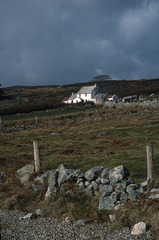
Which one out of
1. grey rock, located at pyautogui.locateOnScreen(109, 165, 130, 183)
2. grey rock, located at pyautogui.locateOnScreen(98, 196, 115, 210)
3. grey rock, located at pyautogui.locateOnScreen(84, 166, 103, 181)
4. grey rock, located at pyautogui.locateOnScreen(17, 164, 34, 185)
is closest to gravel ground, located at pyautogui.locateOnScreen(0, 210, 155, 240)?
grey rock, located at pyautogui.locateOnScreen(98, 196, 115, 210)

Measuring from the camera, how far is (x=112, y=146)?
72.8 ft

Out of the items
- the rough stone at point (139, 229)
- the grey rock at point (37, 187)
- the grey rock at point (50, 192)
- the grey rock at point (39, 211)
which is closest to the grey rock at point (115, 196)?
the rough stone at point (139, 229)

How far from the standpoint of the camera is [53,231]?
8.74m

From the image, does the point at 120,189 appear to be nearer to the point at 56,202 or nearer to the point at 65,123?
the point at 56,202

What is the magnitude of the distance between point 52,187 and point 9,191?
250 cm

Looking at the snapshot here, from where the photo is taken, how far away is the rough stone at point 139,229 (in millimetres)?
7934

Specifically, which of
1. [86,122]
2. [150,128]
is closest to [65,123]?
[86,122]

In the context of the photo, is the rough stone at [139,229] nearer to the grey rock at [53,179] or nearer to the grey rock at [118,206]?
the grey rock at [118,206]

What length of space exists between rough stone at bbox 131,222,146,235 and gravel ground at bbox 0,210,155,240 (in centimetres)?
12

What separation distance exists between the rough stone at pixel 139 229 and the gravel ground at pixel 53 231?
12 centimetres

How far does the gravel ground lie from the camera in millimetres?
8070

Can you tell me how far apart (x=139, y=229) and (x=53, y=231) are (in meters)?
2.74

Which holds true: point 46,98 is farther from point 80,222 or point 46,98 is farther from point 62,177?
point 80,222

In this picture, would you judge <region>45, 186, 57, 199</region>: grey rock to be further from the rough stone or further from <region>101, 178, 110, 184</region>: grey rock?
the rough stone
